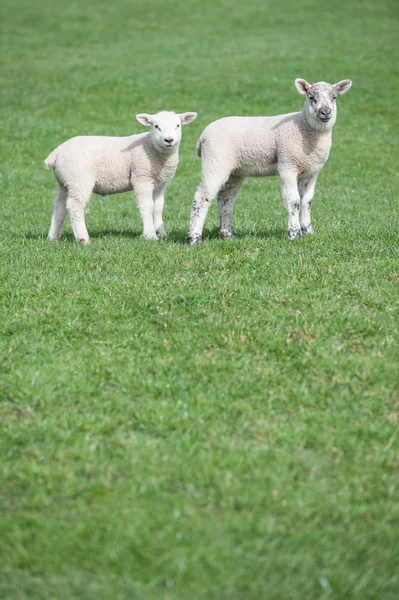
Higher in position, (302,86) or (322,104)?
(302,86)

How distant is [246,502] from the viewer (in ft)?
15.9

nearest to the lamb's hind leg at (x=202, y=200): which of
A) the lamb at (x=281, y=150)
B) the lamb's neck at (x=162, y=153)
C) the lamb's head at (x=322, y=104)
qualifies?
the lamb at (x=281, y=150)

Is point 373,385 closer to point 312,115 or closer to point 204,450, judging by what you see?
point 204,450

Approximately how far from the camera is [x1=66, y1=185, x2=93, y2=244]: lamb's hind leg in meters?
10.1

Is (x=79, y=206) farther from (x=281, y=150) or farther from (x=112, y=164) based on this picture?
(x=281, y=150)

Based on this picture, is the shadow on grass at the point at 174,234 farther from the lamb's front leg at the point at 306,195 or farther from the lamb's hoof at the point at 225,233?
the lamb's front leg at the point at 306,195

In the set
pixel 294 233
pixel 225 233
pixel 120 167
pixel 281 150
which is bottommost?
pixel 225 233

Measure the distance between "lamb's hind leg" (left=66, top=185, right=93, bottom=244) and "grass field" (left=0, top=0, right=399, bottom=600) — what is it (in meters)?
0.21

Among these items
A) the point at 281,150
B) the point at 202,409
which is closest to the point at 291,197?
the point at 281,150

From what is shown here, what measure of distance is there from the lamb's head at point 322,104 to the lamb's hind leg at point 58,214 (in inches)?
139

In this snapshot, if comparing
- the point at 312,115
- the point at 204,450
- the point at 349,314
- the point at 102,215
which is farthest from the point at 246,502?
the point at 102,215

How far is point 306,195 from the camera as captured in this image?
10.1 metres

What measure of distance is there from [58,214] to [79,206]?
27.2 inches

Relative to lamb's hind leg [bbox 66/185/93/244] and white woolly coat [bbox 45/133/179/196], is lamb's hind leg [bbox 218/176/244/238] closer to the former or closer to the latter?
white woolly coat [bbox 45/133/179/196]
